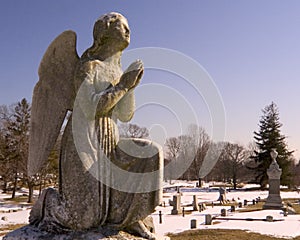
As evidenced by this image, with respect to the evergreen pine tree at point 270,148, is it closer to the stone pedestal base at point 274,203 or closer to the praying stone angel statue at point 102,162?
the stone pedestal base at point 274,203

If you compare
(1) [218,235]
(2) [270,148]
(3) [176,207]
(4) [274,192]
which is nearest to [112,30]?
(1) [218,235]

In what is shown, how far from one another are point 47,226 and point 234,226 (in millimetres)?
12371

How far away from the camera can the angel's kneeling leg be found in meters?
4.11

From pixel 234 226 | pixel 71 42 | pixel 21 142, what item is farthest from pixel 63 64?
pixel 21 142

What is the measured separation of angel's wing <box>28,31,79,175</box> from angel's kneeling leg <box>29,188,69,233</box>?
671 millimetres

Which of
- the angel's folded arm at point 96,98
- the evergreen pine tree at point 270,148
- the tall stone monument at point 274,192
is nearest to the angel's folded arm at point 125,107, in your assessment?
the angel's folded arm at point 96,98

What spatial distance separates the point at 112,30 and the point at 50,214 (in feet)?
8.16

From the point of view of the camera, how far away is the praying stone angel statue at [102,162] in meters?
4.12

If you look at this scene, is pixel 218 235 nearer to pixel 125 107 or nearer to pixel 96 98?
pixel 125 107

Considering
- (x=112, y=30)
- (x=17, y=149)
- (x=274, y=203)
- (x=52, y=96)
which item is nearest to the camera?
(x=112, y=30)

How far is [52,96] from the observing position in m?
4.91

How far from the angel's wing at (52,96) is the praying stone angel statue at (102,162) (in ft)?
0.59

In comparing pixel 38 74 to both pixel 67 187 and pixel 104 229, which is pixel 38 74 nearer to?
pixel 67 187

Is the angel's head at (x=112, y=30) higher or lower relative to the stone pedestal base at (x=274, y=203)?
higher
